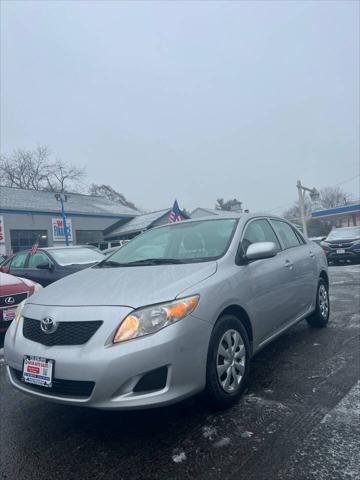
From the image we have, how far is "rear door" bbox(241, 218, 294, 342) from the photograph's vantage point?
3.40 m

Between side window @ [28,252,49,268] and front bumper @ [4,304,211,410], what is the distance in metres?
5.52

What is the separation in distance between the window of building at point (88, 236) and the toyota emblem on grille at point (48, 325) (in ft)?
86.1

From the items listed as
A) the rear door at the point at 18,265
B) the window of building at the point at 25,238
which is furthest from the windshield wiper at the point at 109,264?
the window of building at the point at 25,238

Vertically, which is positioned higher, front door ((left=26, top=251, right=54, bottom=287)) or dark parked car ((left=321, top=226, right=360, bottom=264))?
front door ((left=26, top=251, right=54, bottom=287))

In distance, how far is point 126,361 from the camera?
2.36m

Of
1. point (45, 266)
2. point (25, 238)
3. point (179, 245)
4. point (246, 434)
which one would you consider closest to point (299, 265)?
point (179, 245)

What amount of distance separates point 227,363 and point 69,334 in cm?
120

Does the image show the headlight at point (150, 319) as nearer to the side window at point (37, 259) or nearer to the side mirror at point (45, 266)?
the side mirror at point (45, 266)

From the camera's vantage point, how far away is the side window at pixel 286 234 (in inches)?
Result: 177

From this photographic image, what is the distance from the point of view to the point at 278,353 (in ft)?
13.7

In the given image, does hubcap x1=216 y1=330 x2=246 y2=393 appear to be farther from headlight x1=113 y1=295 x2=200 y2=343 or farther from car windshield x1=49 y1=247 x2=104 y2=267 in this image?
car windshield x1=49 y1=247 x2=104 y2=267

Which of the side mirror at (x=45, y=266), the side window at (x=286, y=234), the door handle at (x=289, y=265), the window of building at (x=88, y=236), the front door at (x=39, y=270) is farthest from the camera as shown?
the window of building at (x=88, y=236)

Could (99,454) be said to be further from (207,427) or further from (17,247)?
(17,247)

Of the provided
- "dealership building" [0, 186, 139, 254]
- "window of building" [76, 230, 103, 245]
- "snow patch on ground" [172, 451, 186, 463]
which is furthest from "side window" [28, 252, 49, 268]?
"window of building" [76, 230, 103, 245]
